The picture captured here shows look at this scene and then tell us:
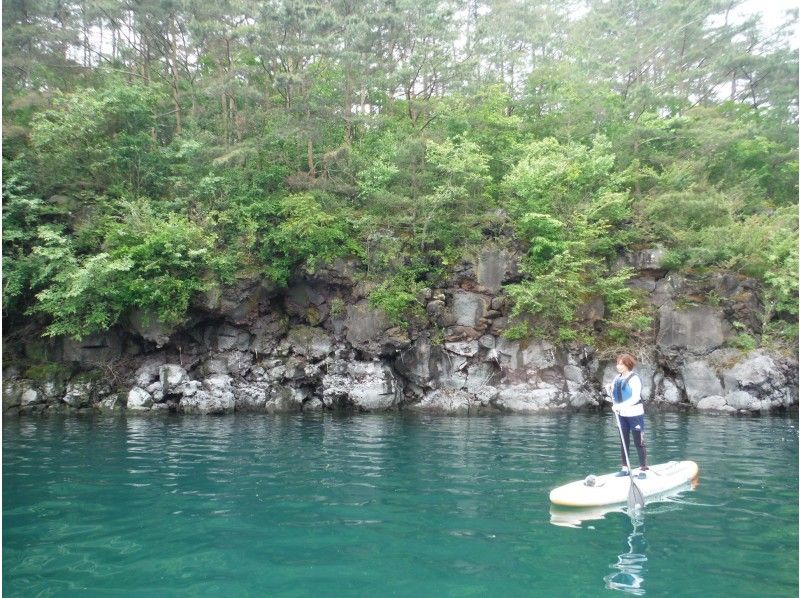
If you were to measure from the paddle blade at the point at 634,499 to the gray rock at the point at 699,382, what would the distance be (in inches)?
496

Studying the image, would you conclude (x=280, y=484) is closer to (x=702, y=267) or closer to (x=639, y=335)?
(x=639, y=335)

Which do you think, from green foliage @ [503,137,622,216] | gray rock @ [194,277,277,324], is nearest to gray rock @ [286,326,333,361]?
gray rock @ [194,277,277,324]

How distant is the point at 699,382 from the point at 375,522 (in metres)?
15.5

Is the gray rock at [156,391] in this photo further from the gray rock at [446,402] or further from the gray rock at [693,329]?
the gray rock at [693,329]

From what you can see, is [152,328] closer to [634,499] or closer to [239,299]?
[239,299]

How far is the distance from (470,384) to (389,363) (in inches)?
116

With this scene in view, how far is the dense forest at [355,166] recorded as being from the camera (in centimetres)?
1859

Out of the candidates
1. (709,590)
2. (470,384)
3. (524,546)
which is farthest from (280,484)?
(470,384)

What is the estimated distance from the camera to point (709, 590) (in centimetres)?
453

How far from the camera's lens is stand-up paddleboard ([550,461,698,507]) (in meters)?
6.89

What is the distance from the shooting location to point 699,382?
59.0 ft

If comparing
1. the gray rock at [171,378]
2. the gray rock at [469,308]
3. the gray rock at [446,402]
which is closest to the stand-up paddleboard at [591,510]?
the gray rock at [446,402]

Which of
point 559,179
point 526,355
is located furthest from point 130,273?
point 559,179

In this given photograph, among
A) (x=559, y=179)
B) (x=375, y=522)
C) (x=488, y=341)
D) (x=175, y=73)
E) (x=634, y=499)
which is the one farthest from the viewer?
(x=175, y=73)
